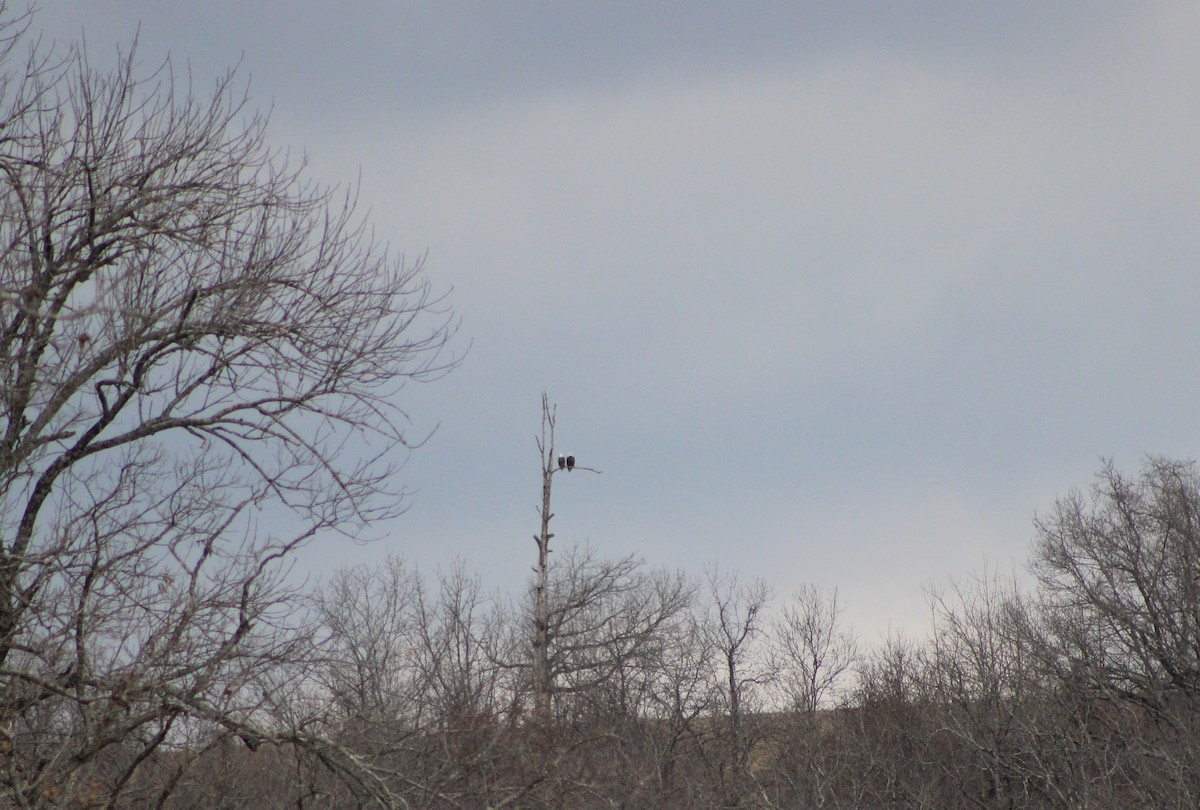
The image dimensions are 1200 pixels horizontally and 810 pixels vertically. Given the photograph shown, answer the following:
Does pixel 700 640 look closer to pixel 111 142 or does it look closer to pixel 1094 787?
pixel 1094 787

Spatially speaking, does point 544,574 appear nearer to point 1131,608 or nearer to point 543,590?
point 543,590

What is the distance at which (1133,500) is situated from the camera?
35875 millimetres

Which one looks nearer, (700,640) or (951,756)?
(951,756)

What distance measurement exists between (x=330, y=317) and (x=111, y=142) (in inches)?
90.2

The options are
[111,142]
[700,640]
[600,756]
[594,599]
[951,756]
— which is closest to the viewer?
[111,142]

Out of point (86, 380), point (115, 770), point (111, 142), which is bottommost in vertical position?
point (115, 770)

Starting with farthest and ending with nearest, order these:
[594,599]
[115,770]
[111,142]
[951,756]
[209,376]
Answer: [594,599] < [951,756] < [115,770] < [209,376] < [111,142]

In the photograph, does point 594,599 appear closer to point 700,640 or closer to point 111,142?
point 700,640

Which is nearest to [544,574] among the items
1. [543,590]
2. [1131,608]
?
[543,590]

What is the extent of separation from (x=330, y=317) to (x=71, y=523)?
296cm

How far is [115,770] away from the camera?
1138 cm

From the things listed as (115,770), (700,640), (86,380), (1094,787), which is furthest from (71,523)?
(700,640)

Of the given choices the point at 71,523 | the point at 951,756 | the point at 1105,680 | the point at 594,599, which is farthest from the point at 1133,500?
the point at 71,523

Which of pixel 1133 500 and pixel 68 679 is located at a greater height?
pixel 1133 500
